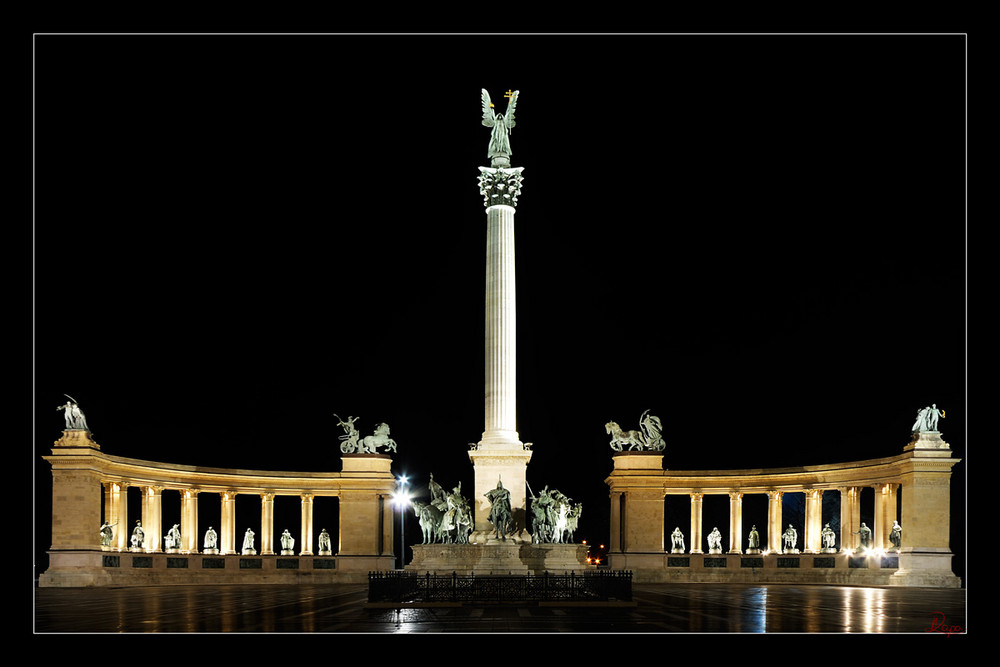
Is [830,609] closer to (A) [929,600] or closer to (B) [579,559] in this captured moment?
(A) [929,600]

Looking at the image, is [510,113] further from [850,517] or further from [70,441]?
[850,517]

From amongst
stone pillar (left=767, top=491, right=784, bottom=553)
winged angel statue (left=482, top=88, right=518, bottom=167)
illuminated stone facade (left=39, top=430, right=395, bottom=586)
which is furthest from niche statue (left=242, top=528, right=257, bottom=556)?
stone pillar (left=767, top=491, right=784, bottom=553)

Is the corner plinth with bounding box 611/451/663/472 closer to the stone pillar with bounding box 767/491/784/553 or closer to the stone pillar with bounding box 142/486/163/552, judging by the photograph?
the stone pillar with bounding box 767/491/784/553

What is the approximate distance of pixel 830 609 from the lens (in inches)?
1640

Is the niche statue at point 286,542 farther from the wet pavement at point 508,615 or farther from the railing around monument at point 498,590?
the railing around monument at point 498,590

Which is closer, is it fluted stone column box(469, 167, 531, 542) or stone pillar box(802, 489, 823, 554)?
fluted stone column box(469, 167, 531, 542)

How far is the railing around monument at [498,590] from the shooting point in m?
42.4

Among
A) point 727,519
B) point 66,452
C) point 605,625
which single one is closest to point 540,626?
point 605,625

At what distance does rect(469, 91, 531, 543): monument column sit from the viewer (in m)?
58.7

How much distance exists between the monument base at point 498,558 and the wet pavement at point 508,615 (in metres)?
4.65

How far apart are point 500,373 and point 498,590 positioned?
18841 millimetres

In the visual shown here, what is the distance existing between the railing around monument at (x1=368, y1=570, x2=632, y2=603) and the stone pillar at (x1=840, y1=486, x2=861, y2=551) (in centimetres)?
3322

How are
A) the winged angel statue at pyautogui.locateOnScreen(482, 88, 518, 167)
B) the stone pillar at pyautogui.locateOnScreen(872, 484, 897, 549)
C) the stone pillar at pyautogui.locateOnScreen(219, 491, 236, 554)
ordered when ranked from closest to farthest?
the winged angel statue at pyautogui.locateOnScreen(482, 88, 518, 167) < the stone pillar at pyautogui.locateOnScreen(872, 484, 897, 549) < the stone pillar at pyautogui.locateOnScreen(219, 491, 236, 554)

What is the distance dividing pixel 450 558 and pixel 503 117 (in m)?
25.9
